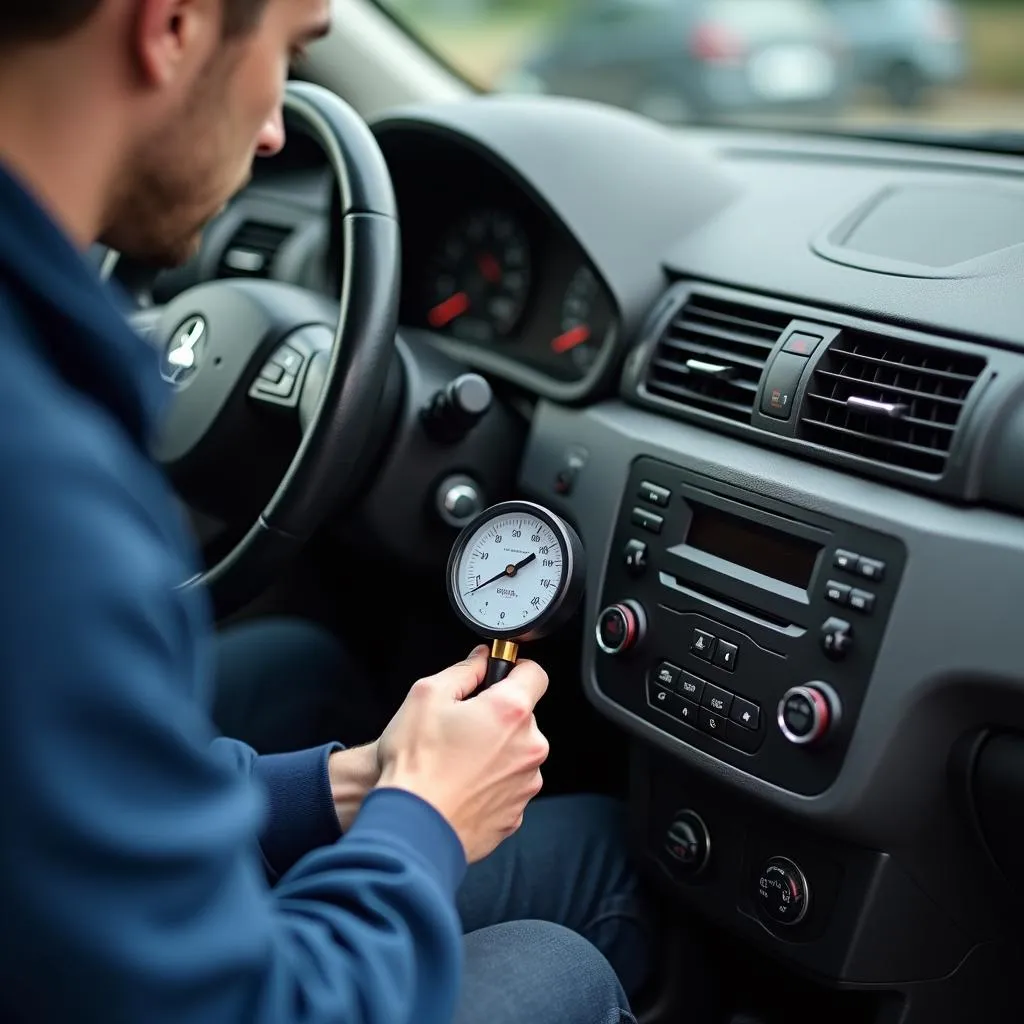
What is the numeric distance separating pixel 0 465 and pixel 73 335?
0.12 meters

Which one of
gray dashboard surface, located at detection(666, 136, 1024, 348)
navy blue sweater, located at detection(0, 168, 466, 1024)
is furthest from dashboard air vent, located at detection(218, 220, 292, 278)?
navy blue sweater, located at detection(0, 168, 466, 1024)

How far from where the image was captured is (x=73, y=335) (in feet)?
2.78

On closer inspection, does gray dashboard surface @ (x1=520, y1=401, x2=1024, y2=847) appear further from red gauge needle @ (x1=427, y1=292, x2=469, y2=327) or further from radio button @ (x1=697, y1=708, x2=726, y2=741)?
red gauge needle @ (x1=427, y1=292, x2=469, y2=327)

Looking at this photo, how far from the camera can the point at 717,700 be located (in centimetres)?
164

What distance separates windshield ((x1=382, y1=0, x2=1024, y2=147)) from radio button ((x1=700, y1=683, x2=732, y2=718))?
20.2 feet

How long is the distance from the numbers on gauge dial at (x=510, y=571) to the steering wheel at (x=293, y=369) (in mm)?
224

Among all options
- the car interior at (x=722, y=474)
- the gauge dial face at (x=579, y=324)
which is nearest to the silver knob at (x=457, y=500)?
the car interior at (x=722, y=474)

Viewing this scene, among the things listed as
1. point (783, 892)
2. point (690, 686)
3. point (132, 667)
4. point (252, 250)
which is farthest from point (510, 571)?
point (252, 250)

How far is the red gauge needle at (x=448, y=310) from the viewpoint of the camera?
232 cm

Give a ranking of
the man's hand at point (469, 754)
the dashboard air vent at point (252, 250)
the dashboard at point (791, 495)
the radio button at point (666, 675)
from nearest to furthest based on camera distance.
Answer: the man's hand at point (469, 754)
the dashboard at point (791, 495)
the radio button at point (666, 675)
the dashboard air vent at point (252, 250)

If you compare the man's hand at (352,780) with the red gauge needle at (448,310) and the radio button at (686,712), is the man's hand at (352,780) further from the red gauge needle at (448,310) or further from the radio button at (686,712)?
the red gauge needle at (448,310)

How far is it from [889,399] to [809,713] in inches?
14.1

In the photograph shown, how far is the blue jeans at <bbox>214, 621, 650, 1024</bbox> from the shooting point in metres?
1.28

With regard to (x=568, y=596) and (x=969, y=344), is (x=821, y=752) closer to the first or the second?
(x=568, y=596)
